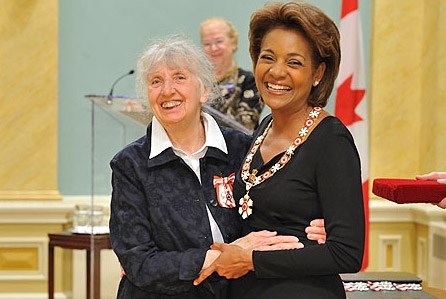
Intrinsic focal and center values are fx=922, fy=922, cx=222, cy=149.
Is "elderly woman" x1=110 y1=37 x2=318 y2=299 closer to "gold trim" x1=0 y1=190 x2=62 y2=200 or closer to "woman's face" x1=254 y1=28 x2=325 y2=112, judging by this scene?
"woman's face" x1=254 y1=28 x2=325 y2=112

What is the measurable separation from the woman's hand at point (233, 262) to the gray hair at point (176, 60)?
60cm

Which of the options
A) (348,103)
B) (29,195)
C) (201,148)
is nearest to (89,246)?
(29,195)

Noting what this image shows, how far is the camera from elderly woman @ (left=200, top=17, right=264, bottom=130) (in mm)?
5902

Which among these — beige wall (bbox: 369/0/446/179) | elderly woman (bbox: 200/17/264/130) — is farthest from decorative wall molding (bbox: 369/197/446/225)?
elderly woman (bbox: 200/17/264/130)

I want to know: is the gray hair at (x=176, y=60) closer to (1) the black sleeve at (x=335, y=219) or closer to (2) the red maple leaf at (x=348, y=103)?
(1) the black sleeve at (x=335, y=219)

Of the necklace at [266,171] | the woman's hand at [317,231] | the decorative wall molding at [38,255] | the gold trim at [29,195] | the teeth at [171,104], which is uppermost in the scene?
the teeth at [171,104]

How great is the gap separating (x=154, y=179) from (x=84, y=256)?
4653 mm

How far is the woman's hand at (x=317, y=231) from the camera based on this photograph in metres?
2.65

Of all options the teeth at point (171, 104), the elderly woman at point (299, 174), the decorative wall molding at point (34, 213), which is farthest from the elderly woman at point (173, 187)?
the decorative wall molding at point (34, 213)

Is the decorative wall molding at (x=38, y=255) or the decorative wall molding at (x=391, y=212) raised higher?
the decorative wall molding at (x=391, y=212)

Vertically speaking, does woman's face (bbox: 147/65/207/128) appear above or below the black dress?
above

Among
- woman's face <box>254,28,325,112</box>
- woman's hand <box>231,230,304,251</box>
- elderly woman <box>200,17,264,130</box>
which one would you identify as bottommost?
woman's hand <box>231,230,304,251</box>

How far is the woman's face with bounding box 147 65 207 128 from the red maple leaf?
12.7 ft

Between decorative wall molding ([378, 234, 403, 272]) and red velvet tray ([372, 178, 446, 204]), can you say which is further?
decorative wall molding ([378, 234, 403, 272])
